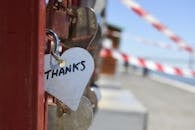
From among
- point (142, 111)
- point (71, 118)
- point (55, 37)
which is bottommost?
point (142, 111)

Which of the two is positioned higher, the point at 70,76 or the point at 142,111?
the point at 70,76

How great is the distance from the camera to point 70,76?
2.09 m

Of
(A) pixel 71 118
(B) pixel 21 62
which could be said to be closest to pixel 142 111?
(A) pixel 71 118

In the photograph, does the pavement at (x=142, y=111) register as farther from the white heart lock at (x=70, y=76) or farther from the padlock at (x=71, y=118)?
the white heart lock at (x=70, y=76)

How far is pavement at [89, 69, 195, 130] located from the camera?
4.33 m

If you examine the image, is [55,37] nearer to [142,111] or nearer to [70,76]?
[70,76]

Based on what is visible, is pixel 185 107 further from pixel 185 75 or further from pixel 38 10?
pixel 38 10

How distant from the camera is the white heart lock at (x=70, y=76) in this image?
209cm

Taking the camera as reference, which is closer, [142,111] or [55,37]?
[55,37]

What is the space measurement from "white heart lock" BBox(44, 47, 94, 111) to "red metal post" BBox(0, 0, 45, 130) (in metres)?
0.18

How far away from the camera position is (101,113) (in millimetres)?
4484

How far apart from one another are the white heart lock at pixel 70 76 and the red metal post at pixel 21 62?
180 mm

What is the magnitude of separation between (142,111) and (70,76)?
251 cm

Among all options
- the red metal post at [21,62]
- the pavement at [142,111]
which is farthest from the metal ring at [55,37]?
the pavement at [142,111]
